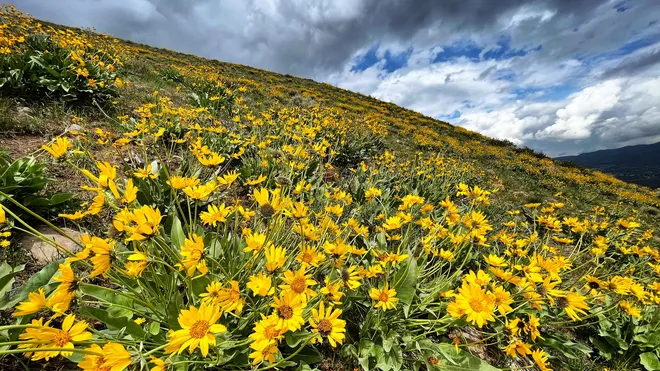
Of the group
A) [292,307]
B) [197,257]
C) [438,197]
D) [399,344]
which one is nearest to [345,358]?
[399,344]

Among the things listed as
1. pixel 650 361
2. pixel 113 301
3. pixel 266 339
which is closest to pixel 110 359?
pixel 266 339

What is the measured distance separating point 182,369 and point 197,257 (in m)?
0.64

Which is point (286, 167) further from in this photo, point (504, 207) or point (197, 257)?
point (504, 207)

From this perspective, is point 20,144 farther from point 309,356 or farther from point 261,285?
point 309,356

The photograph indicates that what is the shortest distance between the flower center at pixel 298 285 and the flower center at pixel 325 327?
19 centimetres

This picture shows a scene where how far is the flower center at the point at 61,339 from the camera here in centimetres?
111

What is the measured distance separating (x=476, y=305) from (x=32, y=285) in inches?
98.9

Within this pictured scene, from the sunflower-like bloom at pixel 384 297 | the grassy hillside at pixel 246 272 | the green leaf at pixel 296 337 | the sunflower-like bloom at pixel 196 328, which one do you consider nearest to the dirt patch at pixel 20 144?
the grassy hillside at pixel 246 272

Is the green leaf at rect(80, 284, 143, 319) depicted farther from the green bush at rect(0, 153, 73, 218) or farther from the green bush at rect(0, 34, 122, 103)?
the green bush at rect(0, 34, 122, 103)

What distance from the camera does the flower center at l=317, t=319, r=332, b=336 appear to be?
146cm

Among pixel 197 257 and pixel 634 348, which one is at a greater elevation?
pixel 197 257

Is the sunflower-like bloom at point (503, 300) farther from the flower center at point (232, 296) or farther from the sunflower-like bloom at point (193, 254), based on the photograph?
the sunflower-like bloom at point (193, 254)

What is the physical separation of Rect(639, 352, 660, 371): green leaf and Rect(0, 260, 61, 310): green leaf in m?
4.91

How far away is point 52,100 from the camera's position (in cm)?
453
